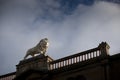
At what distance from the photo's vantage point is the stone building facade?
1315 inches

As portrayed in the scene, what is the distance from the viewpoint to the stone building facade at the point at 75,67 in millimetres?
33406

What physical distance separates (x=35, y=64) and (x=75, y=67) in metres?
5.28

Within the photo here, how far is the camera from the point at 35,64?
3872 centimetres

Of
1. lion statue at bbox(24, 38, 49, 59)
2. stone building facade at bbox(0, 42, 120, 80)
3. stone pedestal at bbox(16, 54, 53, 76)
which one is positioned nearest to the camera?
stone building facade at bbox(0, 42, 120, 80)

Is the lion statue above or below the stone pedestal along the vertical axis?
above

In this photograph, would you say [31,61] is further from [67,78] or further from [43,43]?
[67,78]

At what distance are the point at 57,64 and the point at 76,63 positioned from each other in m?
2.65

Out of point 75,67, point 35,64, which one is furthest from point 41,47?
point 75,67

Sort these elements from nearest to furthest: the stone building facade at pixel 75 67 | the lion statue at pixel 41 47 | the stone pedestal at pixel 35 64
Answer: the stone building facade at pixel 75 67, the stone pedestal at pixel 35 64, the lion statue at pixel 41 47

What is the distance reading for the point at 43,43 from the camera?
39.1m

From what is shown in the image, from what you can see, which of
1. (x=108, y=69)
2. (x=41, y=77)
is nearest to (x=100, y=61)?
(x=108, y=69)

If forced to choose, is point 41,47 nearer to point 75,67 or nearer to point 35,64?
point 35,64

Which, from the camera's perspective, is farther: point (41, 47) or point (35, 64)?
point (41, 47)

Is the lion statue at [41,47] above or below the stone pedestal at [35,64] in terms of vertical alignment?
above
